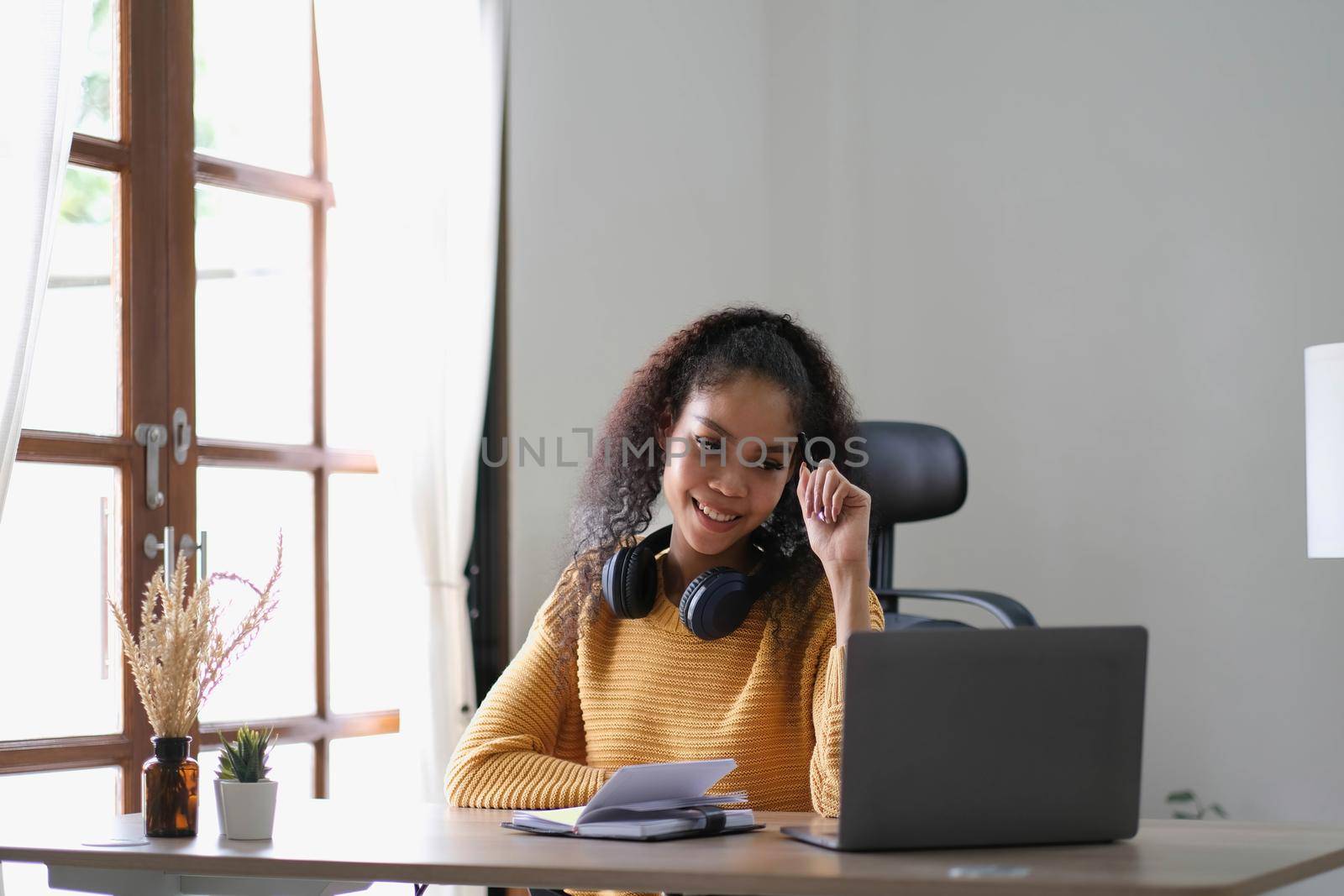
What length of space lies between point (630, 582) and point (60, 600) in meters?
1.40

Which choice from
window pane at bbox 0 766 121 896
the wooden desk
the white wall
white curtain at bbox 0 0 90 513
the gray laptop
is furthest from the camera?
the white wall

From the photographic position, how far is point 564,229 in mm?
3592

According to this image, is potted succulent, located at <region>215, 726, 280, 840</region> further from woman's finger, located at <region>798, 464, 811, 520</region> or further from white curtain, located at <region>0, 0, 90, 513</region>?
white curtain, located at <region>0, 0, 90, 513</region>

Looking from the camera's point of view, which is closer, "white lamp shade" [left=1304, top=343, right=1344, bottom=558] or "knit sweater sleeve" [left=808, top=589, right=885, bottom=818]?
"knit sweater sleeve" [left=808, top=589, right=885, bottom=818]

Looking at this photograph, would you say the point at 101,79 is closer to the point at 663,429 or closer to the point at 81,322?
the point at 81,322

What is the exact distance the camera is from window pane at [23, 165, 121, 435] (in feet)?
8.84

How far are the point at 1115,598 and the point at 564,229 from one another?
179 centimetres

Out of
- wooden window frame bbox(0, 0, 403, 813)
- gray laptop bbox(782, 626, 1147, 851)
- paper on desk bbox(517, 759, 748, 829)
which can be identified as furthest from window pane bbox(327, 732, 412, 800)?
gray laptop bbox(782, 626, 1147, 851)

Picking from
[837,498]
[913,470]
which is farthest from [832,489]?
[913,470]

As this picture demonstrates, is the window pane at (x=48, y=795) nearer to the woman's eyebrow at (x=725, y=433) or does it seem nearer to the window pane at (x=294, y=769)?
the window pane at (x=294, y=769)

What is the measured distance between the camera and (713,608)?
1.86 m

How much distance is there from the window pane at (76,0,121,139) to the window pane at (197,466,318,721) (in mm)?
736

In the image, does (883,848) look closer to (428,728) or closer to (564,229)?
(428,728)

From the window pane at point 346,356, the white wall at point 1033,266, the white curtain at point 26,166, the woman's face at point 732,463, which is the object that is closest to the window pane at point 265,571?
the window pane at point 346,356
